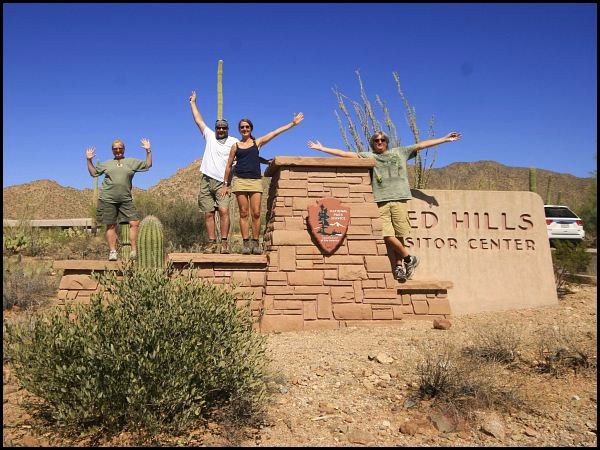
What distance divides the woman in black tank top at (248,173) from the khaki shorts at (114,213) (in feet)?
4.30

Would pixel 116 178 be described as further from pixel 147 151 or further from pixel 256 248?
pixel 256 248

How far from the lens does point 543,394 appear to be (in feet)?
13.1

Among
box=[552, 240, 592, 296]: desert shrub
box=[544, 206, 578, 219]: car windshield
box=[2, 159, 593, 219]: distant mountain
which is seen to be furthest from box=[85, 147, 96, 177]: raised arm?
box=[2, 159, 593, 219]: distant mountain

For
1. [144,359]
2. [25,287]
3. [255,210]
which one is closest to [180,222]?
[25,287]

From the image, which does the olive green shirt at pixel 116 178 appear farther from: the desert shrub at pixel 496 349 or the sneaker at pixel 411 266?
the desert shrub at pixel 496 349

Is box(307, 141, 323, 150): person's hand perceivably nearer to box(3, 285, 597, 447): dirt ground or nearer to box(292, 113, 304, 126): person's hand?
box(292, 113, 304, 126): person's hand

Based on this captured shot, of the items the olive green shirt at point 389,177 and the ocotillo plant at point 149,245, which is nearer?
the ocotillo plant at point 149,245

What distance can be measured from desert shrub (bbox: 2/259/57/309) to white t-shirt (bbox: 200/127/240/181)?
11.1 feet

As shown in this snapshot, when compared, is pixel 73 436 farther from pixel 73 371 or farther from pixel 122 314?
pixel 122 314

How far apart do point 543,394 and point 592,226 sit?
18.7m

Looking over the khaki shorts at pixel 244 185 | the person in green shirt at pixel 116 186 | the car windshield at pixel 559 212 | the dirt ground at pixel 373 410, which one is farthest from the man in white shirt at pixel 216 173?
the car windshield at pixel 559 212

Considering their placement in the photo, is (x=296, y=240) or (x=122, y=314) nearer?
(x=122, y=314)

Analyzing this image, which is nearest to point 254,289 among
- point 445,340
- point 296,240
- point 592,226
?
point 296,240

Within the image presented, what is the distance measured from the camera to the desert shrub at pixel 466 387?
376cm
